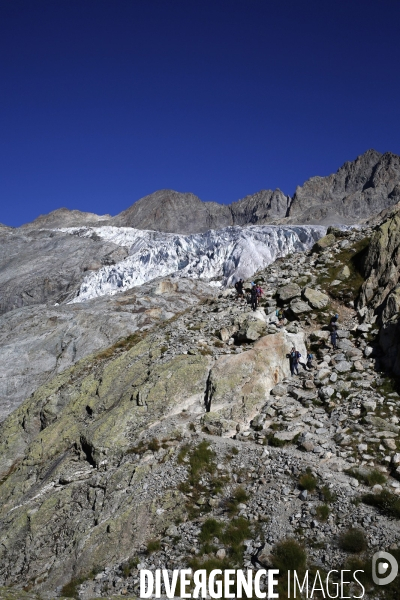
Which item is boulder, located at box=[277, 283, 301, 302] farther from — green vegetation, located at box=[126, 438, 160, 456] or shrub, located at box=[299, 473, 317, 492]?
shrub, located at box=[299, 473, 317, 492]

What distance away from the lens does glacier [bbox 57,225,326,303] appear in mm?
77438

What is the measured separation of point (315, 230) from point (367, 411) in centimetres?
8059

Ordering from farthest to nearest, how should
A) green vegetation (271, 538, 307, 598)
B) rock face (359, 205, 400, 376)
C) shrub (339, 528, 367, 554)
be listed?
rock face (359, 205, 400, 376)
shrub (339, 528, 367, 554)
green vegetation (271, 538, 307, 598)

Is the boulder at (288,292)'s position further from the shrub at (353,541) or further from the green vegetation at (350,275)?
the shrub at (353,541)

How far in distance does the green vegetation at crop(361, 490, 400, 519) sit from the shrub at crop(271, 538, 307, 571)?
6.65 feet

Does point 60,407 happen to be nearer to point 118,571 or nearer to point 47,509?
point 47,509

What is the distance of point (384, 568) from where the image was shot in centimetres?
780

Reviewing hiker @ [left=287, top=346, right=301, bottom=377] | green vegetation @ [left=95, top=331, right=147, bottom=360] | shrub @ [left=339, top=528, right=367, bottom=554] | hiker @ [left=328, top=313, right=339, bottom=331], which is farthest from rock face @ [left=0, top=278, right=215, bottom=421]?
shrub @ [left=339, top=528, right=367, bottom=554]

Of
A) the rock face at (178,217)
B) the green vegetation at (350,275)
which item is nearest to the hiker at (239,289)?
the green vegetation at (350,275)

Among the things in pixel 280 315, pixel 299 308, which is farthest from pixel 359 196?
pixel 280 315

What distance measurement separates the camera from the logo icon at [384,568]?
7637mm

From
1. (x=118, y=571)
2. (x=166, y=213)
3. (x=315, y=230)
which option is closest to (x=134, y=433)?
(x=118, y=571)

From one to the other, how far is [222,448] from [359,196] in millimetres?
184060

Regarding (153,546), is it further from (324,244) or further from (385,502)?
(324,244)
